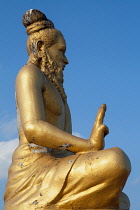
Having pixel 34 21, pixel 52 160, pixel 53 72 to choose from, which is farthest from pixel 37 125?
pixel 34 21

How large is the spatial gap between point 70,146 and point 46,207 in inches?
28.6

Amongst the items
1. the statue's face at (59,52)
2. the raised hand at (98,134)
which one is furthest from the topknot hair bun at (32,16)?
the raised hand at (98,134)

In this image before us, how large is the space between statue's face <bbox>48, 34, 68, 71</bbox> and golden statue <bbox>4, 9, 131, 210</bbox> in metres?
0.15

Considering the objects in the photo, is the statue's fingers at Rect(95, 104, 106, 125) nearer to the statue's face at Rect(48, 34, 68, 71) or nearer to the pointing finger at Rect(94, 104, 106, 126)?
the pointing finger at Rect(94, 104, 106, 126)

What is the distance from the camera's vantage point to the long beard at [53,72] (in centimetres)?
541

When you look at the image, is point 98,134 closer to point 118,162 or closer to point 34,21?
point 118,162

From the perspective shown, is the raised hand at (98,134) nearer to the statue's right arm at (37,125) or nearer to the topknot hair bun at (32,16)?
the statue's right arm at (37,125)

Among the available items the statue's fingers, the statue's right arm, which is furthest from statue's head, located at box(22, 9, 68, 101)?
the statue's fingers

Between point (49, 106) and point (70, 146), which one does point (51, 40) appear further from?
point (70, 146)

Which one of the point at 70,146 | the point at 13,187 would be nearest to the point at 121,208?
the point at 70,146

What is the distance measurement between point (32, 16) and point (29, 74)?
966 millimetres

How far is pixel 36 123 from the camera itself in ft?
15.1

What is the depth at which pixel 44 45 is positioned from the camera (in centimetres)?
552

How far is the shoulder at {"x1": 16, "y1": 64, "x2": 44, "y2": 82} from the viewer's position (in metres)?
4.95
